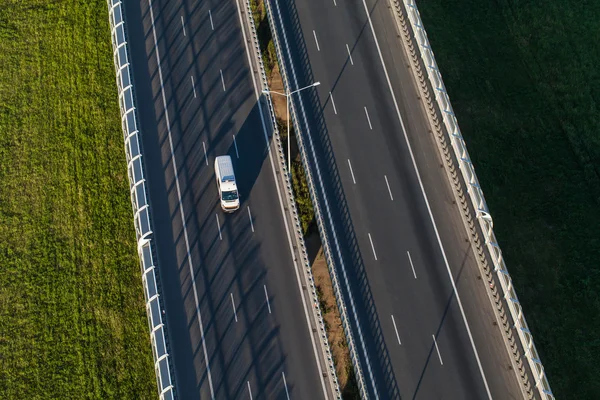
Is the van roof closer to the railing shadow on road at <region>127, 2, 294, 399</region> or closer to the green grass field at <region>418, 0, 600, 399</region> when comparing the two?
the railing shadow on road at <region>127, 2, 294, 399</region>

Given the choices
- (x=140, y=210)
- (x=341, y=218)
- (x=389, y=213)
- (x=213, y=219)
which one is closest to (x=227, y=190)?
(x=213, y=219)

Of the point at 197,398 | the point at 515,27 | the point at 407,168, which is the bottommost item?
the point at 197,398

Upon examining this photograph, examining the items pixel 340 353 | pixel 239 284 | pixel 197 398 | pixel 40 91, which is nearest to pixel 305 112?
pixel 239 284

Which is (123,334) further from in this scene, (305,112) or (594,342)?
(594,342)

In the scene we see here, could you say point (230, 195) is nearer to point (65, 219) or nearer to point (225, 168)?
point (225, 168)

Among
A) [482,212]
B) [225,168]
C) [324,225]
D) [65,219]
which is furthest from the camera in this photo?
[65,219]

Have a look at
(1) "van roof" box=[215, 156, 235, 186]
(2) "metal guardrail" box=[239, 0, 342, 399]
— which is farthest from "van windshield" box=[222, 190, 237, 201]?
(2) "metal guardrail" box=[239, 0, 342, 399]

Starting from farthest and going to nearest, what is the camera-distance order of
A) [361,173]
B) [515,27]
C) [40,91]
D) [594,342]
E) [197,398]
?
[515,27]
[40,91]
[594,342]
[361,173]
[197,398]
